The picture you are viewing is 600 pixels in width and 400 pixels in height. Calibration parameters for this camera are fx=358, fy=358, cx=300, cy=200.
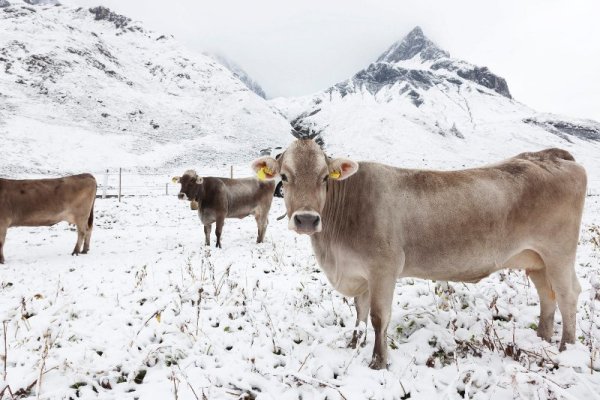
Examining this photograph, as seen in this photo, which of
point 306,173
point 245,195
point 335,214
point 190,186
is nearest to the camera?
point 306,173

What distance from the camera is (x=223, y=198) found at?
1165cm

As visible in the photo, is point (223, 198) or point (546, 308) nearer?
point (546, 308)

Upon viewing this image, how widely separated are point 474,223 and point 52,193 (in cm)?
1000

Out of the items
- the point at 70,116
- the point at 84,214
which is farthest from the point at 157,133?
the point at 84,214

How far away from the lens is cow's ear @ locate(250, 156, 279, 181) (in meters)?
4.04

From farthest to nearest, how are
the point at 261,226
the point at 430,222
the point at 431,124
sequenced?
the point at 431,124, the point at 261,226, the point at 430,222

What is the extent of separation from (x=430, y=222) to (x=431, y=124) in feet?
286

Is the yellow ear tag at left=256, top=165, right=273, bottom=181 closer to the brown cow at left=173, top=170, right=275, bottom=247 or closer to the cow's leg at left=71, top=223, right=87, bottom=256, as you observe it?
the brown cow at left=173, top=170, right=275, bottom=247

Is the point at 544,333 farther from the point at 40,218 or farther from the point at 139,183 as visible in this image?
the point at 139,183

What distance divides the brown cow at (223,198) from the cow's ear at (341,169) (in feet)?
24.7

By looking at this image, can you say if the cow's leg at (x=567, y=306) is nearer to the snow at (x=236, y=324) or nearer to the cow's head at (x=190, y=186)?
the snow at (x=236, y=324)

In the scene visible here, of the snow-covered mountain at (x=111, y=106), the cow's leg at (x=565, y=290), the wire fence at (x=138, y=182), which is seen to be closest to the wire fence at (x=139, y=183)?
the wire fence at (x=138, y=182)

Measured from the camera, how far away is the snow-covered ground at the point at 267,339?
123 inches

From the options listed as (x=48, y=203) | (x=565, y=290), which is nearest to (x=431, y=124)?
(x=48, y=203)
